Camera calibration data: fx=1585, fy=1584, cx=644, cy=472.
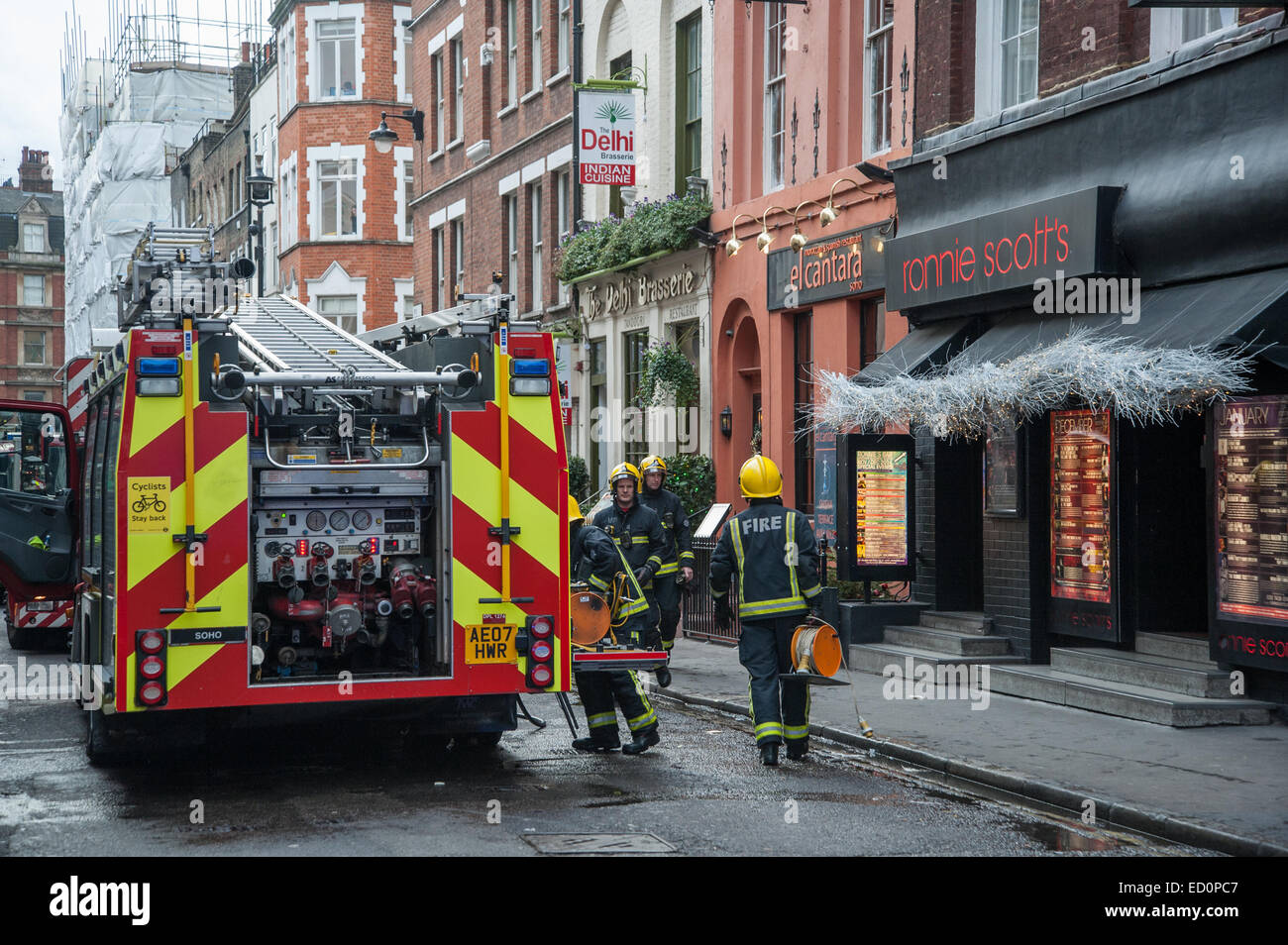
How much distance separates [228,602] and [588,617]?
2279mm

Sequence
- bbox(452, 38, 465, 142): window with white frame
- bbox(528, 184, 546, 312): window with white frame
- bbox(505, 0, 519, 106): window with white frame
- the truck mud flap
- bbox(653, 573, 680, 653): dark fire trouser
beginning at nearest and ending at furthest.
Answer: the truck mud flap, bbox(653, 573, 680, 653): dark fire trouser, bbox(528, 184, 546, 312): window with white frame, bbox(505, 0, 519, 106): window with white frame, bbox(452, 38, 465, 142): window with white frame

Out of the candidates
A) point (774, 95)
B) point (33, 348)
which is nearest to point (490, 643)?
point (774, 95)

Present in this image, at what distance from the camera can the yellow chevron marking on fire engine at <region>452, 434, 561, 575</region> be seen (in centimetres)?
865

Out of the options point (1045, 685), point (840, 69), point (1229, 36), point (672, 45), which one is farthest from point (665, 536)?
point (672, 45)

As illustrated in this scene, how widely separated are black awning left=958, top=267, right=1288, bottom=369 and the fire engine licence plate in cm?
508

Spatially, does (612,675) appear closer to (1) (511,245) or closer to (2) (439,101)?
(1) (511,245)

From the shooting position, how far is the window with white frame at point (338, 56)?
4203 centimetres

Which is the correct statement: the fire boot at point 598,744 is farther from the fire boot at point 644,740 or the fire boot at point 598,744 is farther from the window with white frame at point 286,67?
the window with white frame at point 286,67

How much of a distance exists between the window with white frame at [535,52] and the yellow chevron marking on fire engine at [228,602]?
19.7m

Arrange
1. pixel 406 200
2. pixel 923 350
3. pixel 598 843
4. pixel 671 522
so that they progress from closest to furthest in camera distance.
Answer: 1. pixel 598 843
2. pixel 671 522
3. pixel 923 350
4. pixel 406 200

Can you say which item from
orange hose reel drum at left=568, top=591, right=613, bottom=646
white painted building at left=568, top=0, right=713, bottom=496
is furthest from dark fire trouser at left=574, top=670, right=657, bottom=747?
white painted building at left=568, top=0, right=713, bottom=496

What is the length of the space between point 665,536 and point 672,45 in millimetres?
11698

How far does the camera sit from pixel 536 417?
8.82 metres

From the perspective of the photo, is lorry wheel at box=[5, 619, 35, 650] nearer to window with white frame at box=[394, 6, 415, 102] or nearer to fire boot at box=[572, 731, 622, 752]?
fire boot at box=[572, 731, 622, 752]
